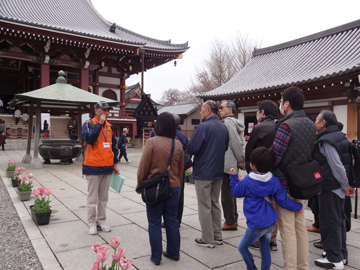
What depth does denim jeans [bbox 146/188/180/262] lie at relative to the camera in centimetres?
290

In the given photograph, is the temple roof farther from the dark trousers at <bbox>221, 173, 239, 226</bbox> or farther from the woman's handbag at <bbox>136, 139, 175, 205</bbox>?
the woman's handbag at <bbox>136, 139, 175, 205</bbox>

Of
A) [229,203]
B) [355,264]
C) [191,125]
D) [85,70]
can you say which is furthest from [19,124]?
[191,125]

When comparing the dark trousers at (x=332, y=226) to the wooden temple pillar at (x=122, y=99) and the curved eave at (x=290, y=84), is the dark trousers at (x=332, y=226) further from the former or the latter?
the wooden temple pillar at (x=122, y=99)

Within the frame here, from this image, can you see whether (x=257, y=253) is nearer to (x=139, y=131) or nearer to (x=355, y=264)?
(x=355, y=264)

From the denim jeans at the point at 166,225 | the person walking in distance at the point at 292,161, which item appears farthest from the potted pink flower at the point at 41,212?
the person walking in distance at the point at 292,161

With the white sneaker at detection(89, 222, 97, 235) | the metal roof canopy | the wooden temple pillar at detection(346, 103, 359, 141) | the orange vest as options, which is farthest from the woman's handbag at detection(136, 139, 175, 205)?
the metal roof canopy

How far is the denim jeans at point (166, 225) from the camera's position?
2902 mm

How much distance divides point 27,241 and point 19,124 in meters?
15.7

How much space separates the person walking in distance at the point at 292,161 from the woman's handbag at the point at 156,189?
1.09 meters

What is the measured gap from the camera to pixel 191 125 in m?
38.4

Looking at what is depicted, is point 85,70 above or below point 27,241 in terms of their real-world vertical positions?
above

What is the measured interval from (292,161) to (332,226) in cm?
90

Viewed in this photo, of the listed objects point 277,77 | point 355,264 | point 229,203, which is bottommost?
point 355,264

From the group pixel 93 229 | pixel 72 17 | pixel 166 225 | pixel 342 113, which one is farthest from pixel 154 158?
pixel 72 17
